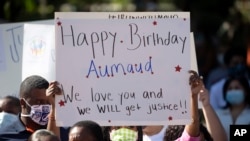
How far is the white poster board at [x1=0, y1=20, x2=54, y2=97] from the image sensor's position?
1018cm

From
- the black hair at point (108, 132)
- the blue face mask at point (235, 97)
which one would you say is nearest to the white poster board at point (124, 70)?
the black hair at point (108, 132)

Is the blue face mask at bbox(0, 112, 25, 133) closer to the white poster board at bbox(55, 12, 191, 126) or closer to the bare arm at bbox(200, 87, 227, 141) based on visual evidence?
the white poster board at bbox(55, 12, 191, 126)

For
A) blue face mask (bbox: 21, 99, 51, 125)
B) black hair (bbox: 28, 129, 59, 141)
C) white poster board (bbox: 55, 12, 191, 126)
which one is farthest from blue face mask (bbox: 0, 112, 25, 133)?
black hair (bbox: 28, 129, 59, 141)

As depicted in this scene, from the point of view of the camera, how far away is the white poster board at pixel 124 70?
8.46 meters

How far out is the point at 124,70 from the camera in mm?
8531

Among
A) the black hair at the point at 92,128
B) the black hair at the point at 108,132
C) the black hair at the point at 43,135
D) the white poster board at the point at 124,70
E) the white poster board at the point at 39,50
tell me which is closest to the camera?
the black hair at the point at 43,135

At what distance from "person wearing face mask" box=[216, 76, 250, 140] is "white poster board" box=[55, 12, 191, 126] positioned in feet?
9.74

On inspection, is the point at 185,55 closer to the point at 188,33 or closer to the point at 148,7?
the point at 188,33

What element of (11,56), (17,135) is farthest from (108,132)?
(11,56)

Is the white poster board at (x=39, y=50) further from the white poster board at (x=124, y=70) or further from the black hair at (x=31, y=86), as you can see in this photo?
the white poster board at (x=124, y=70)

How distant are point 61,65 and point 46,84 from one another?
1.32 feet

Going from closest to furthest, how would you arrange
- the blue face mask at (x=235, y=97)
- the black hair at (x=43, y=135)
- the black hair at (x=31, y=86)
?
the black hair at (x=43, y=135) < the black hair at (x=31, y=86) < the blue face mask at (x=235, y=97)

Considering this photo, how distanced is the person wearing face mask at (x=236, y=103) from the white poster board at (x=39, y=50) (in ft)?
7.11

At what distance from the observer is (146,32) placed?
8.58 metres
